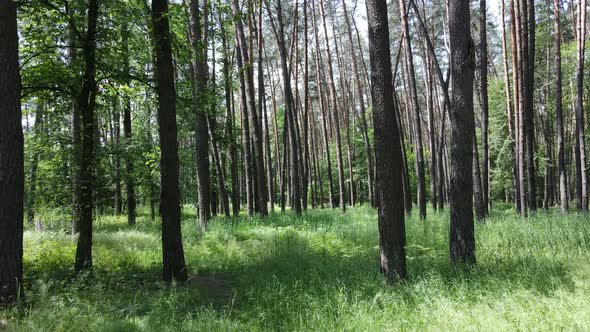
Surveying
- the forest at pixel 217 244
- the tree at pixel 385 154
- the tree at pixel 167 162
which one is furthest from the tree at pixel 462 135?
the tree at pixel 167 162

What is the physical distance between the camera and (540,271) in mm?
4973

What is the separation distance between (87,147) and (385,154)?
19.9 feet

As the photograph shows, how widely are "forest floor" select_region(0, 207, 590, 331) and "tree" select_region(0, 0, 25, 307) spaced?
438 millimetres

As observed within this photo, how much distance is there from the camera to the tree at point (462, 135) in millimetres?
5949

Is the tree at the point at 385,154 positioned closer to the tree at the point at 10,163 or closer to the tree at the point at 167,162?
the tree at the point at 167,162

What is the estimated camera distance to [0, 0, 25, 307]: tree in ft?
15.7

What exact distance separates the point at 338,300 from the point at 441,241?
4.84 meters

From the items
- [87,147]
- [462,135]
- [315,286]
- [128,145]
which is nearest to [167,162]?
[87,147]

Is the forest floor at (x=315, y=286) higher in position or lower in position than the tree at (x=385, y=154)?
lower

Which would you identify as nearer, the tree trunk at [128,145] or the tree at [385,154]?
the tree at [385,154]

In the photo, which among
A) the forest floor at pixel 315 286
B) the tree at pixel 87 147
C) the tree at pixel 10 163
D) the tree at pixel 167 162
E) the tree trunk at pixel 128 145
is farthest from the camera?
the tree trunk at pixel 128 145

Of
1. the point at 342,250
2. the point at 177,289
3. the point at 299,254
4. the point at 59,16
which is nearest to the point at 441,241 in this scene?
the point at 342,250

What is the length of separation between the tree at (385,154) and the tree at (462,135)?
4.05 feet

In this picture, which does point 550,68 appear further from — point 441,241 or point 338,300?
point 338,300
